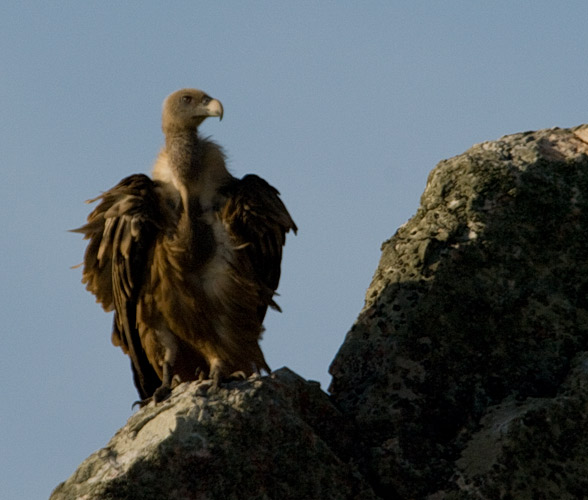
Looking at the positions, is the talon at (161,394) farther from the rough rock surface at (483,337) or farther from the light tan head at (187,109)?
the light tan head at (187,109)

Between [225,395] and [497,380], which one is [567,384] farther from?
[225,395]

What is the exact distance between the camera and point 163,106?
755cm

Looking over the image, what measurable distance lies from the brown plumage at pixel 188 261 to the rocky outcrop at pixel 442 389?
109 cm

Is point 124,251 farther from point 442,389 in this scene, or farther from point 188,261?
point 442,389

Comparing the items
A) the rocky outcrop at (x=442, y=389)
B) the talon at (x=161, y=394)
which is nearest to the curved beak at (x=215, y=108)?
the rocky outcrop at (x=442, y=389)

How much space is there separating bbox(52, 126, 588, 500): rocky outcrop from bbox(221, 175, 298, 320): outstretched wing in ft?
3.29

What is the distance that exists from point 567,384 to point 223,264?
2429 mm

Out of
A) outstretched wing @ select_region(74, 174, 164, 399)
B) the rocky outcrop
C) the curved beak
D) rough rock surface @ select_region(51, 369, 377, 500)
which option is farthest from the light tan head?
rough rock surface @ select_region(51, 369, 377, 500)

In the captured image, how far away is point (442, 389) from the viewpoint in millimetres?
5461

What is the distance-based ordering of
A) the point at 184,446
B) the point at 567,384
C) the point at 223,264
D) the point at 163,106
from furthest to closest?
1. the point at 163,106
2. the point at 223,264
3. the point at 567,384
4. the point at 184,446

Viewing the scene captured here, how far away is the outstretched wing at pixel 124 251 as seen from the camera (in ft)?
22.5

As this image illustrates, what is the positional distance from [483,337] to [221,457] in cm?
158

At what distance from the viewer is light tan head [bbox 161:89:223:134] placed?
7.33 meters

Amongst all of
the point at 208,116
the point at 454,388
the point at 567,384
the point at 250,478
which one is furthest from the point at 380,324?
the point at 208,116
